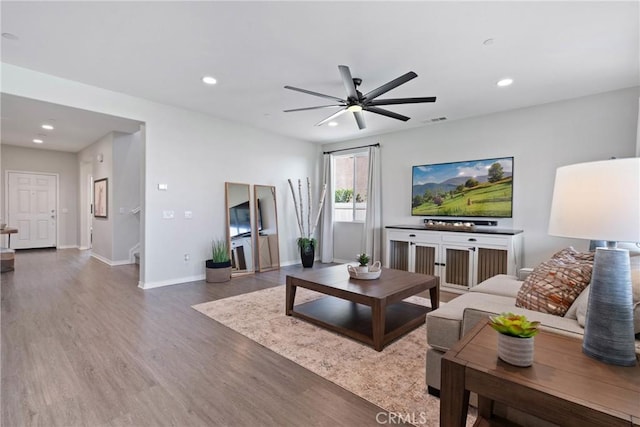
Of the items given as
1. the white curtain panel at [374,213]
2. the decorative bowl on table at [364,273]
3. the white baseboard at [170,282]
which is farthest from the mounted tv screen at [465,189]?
the white baseboard at [170,282]

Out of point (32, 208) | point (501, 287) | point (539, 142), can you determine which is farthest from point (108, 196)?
point (539, 142)

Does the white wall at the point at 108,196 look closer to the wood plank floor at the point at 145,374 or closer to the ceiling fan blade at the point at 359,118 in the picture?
the wood plank floor at the point at 145,374

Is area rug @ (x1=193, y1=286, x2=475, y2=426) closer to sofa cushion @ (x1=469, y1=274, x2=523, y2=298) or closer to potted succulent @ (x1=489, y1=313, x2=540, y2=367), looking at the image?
sofa cushion @ (x1=469, y1=274, x2=523, y2=298)

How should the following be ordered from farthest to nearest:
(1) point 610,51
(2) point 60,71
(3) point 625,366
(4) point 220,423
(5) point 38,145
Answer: (5) point 38,145, (2) point 60,71, (1) point 610,51, (4) point 220,423, (3) point 625,366

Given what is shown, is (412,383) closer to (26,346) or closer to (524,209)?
(26,346)

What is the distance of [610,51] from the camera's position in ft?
9.50

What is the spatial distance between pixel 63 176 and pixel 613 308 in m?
11.0

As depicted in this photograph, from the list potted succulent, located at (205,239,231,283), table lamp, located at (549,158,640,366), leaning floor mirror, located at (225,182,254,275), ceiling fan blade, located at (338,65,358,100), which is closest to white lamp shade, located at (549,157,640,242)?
table lamp, located at (549,158,640,366)

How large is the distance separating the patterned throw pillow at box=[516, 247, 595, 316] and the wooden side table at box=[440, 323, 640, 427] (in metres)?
0.43

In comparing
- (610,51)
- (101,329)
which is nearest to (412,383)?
(101,329)

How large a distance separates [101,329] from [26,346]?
532mm

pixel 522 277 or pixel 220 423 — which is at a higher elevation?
pixel 522 277

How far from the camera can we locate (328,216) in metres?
6.92

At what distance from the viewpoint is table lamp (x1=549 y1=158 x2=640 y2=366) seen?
3.42ft
